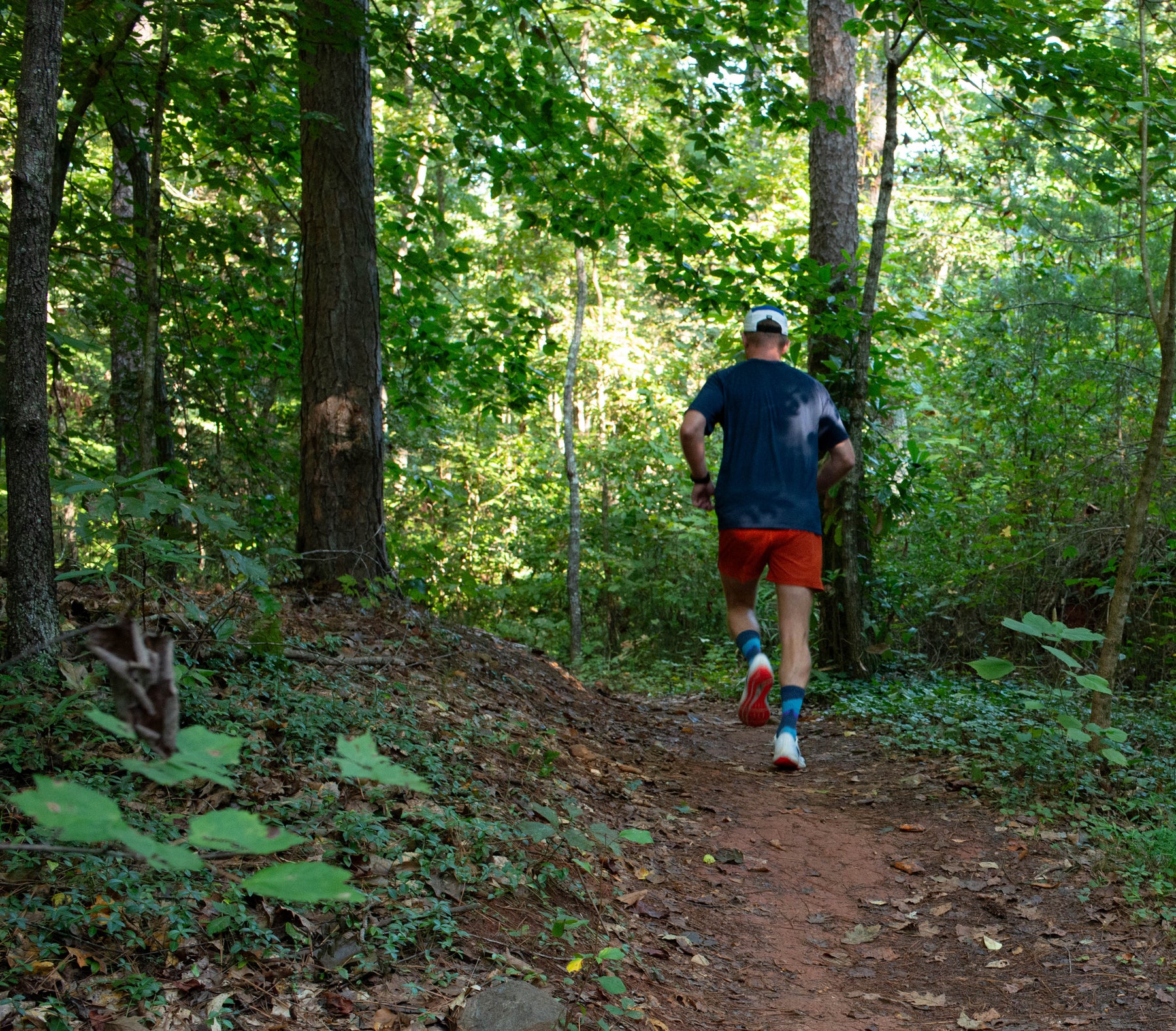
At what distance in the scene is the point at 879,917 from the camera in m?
3.85

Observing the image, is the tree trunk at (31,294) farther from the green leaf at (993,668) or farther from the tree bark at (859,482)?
the tree bark at (859,482)

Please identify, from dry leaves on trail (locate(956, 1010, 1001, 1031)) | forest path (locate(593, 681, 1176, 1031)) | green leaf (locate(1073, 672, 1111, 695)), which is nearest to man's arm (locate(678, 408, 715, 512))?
forest path (locate(593, 681, 1176, 1031))

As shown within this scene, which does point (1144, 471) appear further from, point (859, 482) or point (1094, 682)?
point (859, 482)

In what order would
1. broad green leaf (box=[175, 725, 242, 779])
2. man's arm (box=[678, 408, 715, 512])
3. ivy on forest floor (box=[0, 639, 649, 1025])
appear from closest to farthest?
broad green leaf (box=[175, 725, 242, 779])
ivy on forest floor (box=[0, 639, 649, 1025])
man's arm (box=[678, 408, 715, 512])

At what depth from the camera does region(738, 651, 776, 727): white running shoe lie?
5.31 meters

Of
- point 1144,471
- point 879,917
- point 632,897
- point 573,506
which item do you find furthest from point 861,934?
point 573,506

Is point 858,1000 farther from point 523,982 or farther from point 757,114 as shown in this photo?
point 757,114

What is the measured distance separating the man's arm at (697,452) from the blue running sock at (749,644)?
0.82 metres

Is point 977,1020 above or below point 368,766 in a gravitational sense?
below

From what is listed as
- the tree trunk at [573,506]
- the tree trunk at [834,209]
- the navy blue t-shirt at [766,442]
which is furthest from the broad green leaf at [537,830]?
the tree trunk at [573,506]

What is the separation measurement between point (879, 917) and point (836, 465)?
295cm

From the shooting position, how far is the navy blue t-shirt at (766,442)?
552 cm

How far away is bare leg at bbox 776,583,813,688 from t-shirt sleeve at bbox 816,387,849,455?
3.22 feet

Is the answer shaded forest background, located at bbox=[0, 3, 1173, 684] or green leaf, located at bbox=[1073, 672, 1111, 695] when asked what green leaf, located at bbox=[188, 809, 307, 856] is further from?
green leaf, located at bbox=[1073, 672, 1111, 695]
